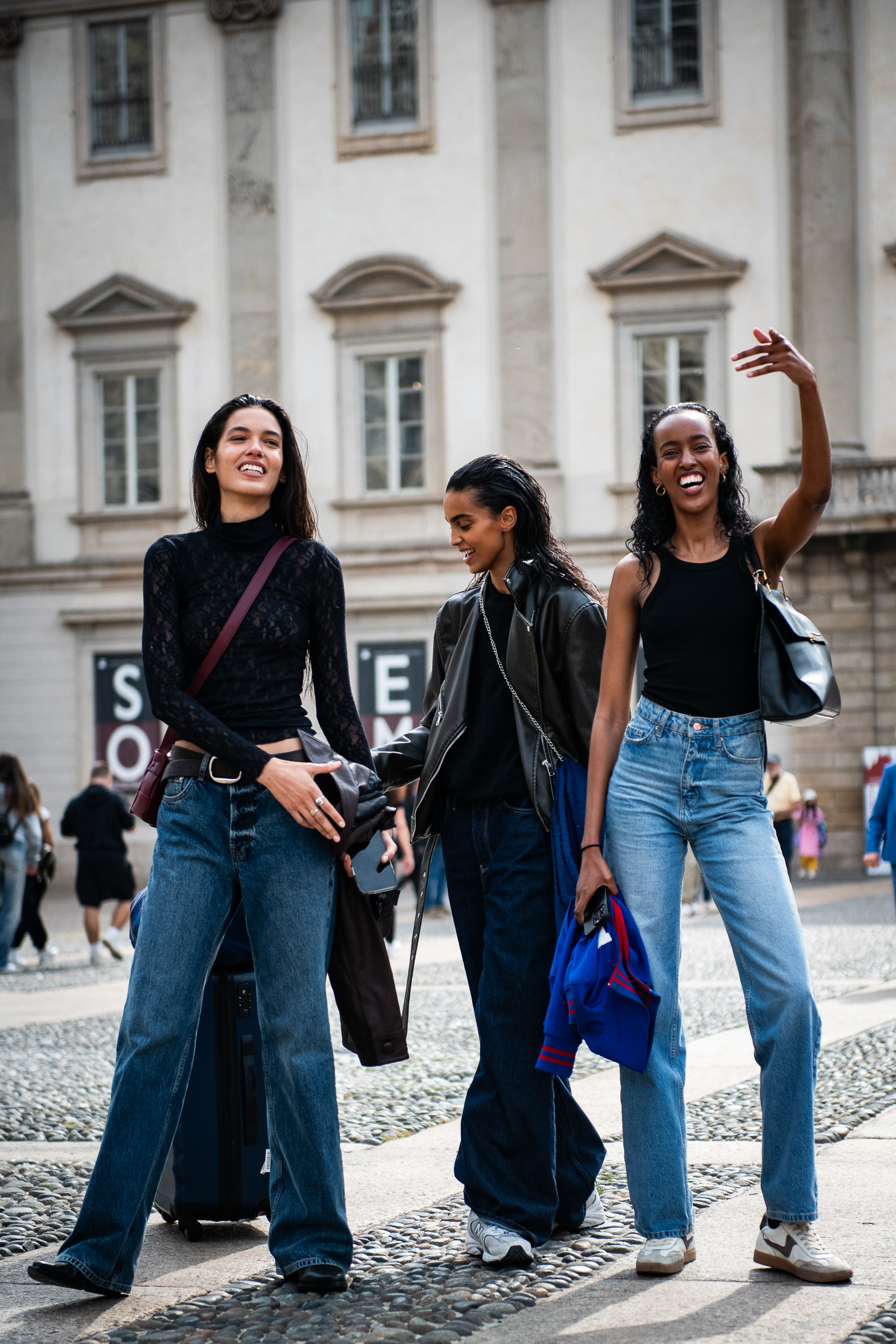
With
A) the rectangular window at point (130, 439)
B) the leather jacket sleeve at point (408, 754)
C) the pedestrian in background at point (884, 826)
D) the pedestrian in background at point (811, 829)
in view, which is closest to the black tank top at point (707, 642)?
the leather jacket sleeve at point (408, 754)

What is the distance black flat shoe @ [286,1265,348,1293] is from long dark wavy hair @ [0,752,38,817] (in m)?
10.8

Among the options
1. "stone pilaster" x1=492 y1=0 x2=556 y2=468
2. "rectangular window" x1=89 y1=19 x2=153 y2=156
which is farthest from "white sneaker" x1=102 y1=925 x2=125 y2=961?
"rectangular window" x1=89 y1=19 x2=153 y2=156

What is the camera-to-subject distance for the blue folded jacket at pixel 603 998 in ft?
12.1

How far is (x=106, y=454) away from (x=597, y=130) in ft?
27.2

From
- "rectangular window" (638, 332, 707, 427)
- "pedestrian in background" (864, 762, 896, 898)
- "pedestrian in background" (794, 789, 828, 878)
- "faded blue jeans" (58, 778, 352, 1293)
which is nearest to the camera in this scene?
"faded blue jeans" (58, 778, 352, 1293)

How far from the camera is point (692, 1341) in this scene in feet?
10.6

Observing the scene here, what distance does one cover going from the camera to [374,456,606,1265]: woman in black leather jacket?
13.0 feet

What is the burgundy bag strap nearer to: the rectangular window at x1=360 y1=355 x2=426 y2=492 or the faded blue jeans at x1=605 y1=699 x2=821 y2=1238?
the faded blue jeans at x1=605 y1=699 x2=821 y2=1238

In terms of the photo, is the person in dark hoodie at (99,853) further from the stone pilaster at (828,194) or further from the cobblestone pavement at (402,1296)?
the stone pilaster at (828,194)

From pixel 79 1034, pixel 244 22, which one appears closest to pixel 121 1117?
pixel 79 1034

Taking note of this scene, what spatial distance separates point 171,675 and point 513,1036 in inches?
45.2

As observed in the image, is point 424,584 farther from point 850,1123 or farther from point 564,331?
point 850,1123

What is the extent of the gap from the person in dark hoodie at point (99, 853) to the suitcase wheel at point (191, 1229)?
9.96m

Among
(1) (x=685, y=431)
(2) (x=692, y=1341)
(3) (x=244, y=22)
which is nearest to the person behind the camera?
(2) (x=692, y=1341)
